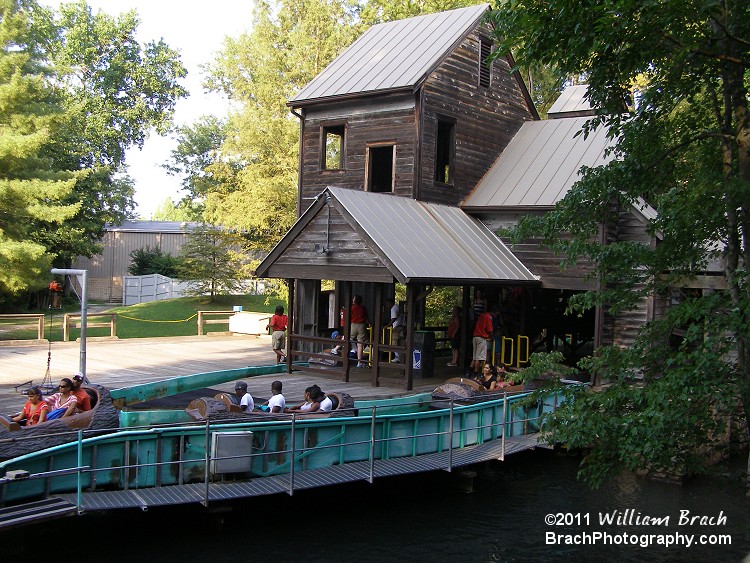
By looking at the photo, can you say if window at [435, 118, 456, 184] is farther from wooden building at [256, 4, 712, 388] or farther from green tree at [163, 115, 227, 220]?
green tree at [163, 115, 227, 220]

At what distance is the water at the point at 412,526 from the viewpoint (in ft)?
37.5

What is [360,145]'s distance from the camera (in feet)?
73.5

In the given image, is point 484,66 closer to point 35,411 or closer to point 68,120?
point 35,411

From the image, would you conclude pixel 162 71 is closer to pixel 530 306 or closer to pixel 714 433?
pixel 530 306

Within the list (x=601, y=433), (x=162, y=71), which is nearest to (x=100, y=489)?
(x=601, y=433)

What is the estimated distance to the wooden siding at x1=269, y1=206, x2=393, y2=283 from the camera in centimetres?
1716

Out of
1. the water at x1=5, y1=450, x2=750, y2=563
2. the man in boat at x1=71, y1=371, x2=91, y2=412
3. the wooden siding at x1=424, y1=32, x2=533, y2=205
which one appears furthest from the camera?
the wooden siding at x1=424, y1=32, x2=533, y2=205

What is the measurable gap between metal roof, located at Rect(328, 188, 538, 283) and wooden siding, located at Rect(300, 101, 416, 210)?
1332 mm

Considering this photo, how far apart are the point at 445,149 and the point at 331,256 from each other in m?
8.06

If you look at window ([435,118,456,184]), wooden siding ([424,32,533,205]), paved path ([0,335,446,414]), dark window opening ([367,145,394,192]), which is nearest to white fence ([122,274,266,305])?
paved path ([0,335,446,414])

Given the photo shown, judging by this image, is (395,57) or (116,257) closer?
(395,57)

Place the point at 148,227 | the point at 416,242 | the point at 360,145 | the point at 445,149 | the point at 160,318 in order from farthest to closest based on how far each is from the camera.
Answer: the point at 148,227 → the point at 160,318 → the point at 445,149 → the point at 360,145 → the point at 416,242

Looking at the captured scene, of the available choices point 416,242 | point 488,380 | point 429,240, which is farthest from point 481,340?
point 416,242

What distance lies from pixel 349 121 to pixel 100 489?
46.3 feet
